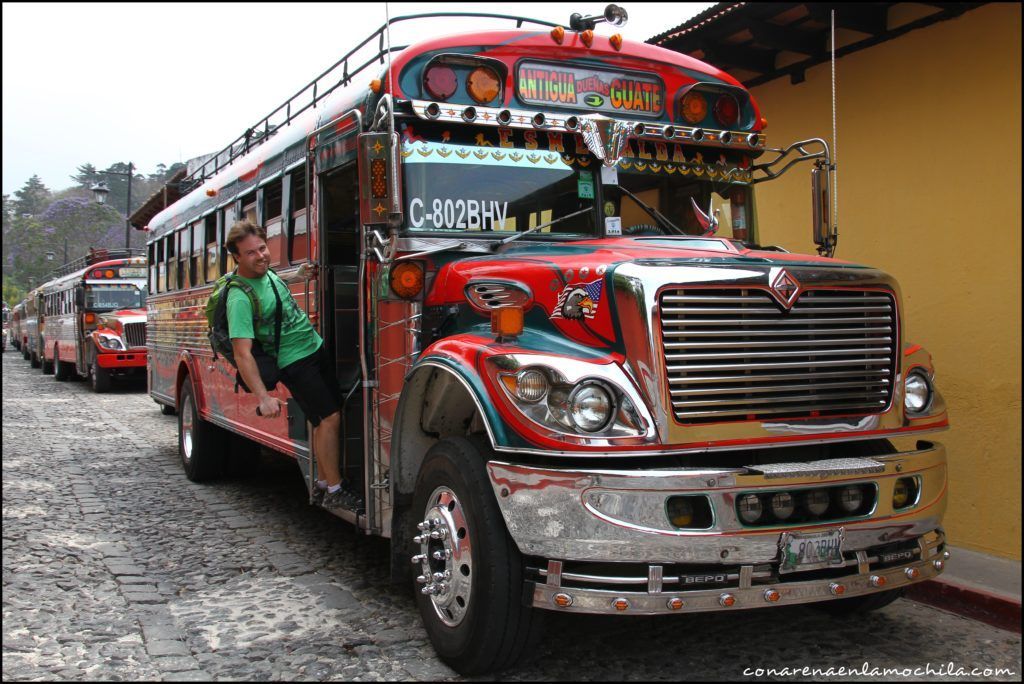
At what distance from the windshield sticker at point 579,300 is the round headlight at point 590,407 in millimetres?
374

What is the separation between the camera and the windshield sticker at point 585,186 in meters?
4.70

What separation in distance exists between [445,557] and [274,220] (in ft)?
11.1

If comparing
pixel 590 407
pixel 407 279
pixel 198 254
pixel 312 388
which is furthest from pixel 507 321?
pixel 198 254

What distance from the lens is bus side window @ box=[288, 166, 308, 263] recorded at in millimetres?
5777

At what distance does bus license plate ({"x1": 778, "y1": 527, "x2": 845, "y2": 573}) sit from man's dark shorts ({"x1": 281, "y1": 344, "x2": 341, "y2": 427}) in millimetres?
2846

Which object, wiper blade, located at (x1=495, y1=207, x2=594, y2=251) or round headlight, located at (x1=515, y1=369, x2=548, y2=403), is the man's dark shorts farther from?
round headlight, located at (x1=515, y1=369, x2=548, y2=403)

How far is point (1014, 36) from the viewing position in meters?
5.57

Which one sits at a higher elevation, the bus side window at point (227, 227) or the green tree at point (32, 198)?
the green tree at point (32, 198)

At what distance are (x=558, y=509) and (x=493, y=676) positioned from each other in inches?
37.8

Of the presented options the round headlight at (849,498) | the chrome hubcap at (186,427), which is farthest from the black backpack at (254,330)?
the chrome hubcap at (186,427)

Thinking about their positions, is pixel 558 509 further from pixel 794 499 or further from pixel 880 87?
pixel 880 87

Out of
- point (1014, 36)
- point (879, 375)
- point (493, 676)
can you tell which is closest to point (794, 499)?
point (879, 375)

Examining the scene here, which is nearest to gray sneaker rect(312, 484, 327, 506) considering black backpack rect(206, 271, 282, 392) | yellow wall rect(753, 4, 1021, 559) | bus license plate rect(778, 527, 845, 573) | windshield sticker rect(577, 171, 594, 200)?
black backpack rect(206, 271, 282, 392)

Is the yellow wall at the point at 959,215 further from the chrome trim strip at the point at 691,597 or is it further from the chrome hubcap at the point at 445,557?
the chrome hubcap at the point at 445,557
